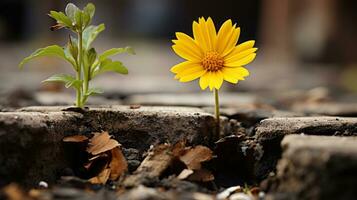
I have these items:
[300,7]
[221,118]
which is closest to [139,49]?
[300,7]

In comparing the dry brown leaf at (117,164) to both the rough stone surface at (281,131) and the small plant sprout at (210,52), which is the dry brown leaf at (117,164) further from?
the rough stone surface at (281,131)

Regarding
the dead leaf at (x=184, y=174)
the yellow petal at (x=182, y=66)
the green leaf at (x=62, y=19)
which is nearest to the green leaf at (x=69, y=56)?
the green leaf at (x=62, y=19)

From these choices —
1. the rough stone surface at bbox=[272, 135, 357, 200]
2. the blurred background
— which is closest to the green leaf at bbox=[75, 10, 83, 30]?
the rough stone surface at bbox=[272, 135, 357, 200]

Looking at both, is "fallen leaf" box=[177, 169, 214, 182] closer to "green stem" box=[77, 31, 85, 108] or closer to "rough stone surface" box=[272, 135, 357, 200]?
"rough stone surface" box=[272, 135, 357, 200]

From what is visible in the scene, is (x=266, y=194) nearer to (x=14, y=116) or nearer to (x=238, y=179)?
(x=238, y=179)

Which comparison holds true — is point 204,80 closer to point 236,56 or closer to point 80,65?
point 236,56
